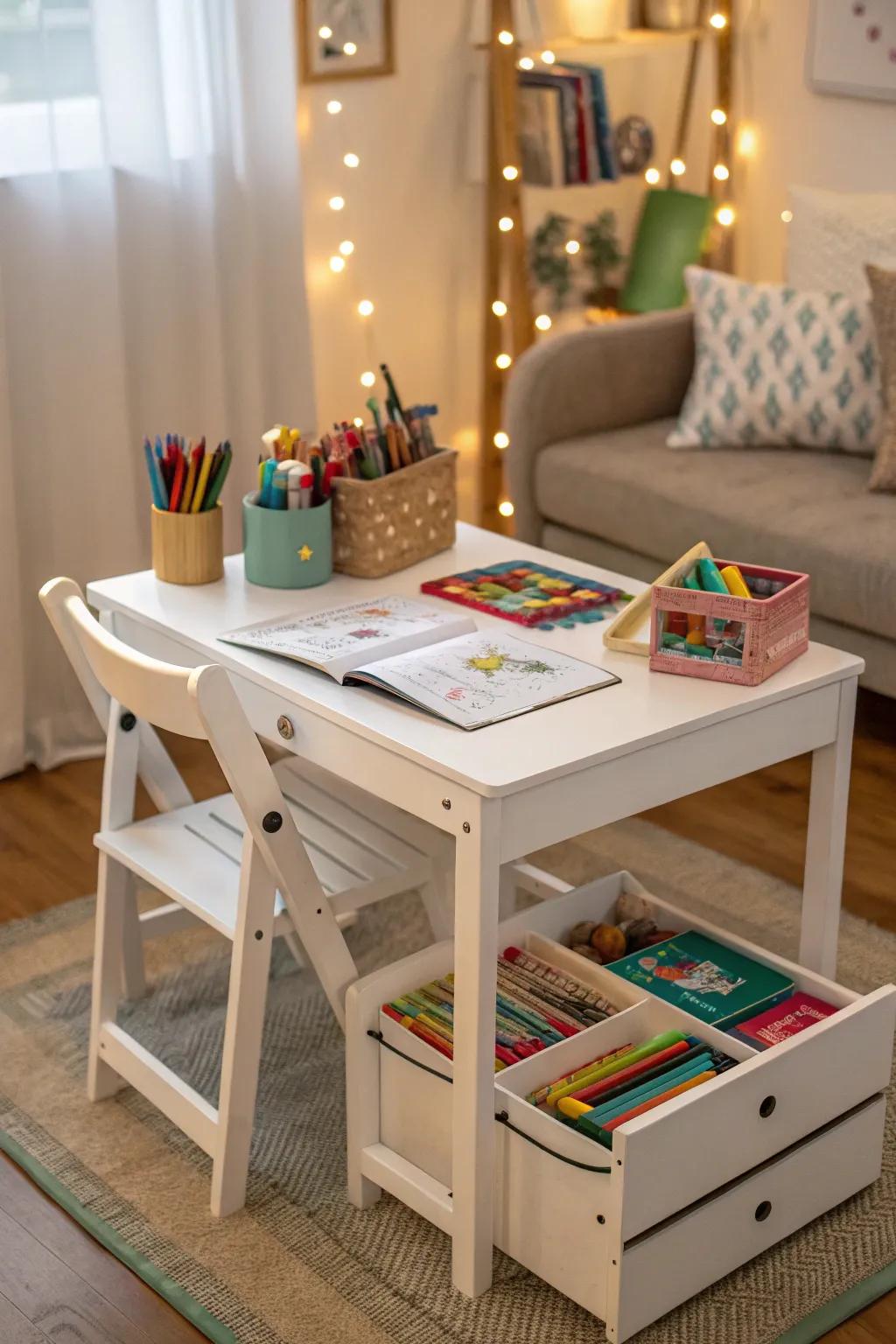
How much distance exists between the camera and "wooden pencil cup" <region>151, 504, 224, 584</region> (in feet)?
6.54

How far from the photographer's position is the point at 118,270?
2.93 metres

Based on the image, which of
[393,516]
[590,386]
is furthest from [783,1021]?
[590,386]

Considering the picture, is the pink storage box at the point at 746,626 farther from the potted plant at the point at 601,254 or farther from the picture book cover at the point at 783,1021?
the potted plant at the point at 601,254

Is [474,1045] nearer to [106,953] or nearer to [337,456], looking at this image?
[106,953]

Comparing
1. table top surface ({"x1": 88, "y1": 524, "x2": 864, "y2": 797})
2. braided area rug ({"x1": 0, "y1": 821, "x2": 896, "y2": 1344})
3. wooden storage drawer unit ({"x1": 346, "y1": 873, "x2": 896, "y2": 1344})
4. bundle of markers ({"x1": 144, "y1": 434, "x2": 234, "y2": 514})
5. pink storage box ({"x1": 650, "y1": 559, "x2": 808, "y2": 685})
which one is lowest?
braided area rug ({"x1": 0, "y1": 821, "x2": 896, "y2": 1344})

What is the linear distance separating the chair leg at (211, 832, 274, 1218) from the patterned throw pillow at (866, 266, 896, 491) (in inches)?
65.3

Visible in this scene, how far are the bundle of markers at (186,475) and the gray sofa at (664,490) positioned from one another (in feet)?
4.01

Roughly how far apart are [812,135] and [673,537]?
132cm

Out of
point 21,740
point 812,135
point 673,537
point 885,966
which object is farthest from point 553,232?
point 885,966

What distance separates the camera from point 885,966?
7.56ft

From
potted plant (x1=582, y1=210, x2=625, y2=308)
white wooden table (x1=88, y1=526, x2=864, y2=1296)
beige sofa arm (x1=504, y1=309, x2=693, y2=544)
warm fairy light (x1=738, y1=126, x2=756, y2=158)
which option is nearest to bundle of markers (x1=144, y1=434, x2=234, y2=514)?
white wooden table (x1=88, y1=526, x2=864, y2=1296)

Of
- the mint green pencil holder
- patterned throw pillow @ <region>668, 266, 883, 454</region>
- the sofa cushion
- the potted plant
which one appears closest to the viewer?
Result: the mint green pencil holder

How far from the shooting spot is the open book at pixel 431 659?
1678 millimetres

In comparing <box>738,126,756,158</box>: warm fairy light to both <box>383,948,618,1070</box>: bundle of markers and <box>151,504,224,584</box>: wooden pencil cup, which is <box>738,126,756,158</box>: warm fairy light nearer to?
<box>151,504,224,584</box>: wooden pencil cup
